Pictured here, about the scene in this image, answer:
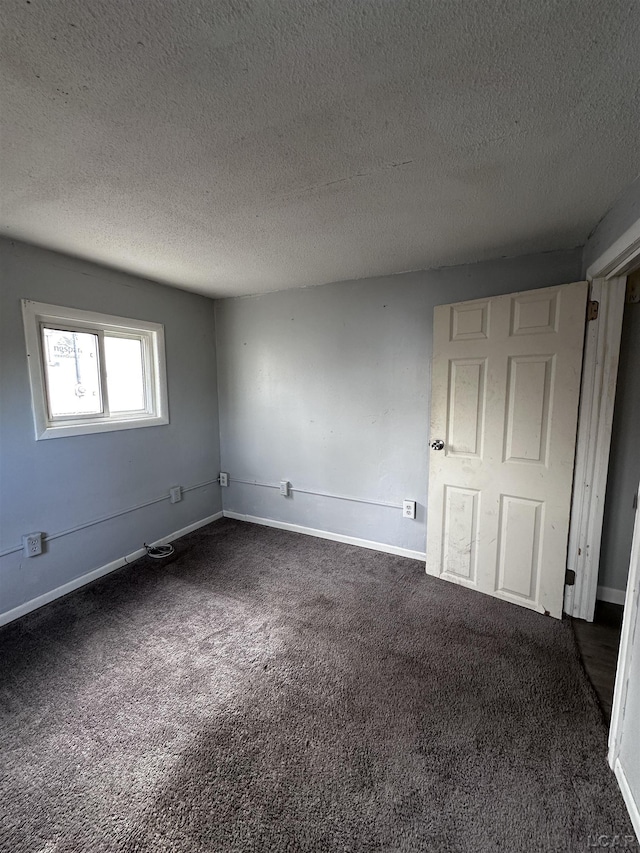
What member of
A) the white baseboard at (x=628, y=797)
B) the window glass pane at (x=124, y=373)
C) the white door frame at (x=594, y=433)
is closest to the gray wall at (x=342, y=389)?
the white door frame at (x=594, y=433)

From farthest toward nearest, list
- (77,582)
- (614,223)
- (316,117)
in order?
1. (77,582)
2. (614,223)
3. (316,117)

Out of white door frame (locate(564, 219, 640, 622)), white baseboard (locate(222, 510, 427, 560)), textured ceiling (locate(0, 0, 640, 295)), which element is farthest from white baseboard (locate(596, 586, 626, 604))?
textured ceiling (locate(0, 0, 640, 295))

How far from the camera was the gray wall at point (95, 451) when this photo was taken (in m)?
2.11

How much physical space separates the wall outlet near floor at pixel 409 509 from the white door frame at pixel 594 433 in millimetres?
1018

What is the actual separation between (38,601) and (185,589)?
2.89 feet

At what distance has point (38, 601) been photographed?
7.40 feet

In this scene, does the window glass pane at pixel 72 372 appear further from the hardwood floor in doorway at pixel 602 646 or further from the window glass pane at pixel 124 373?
the hardwood floor in doorway at pixel 602 646

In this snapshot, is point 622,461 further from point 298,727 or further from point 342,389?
point 298,727

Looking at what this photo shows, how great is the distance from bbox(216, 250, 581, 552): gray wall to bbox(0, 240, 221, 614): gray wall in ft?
1.01

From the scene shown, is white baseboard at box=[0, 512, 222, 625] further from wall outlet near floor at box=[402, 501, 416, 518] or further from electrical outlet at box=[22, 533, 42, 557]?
wall outlet near floor at box=[402, 501, 416, 518]

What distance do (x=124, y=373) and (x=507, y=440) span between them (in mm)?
2881

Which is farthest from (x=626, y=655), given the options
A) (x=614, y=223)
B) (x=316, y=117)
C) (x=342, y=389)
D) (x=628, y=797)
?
(x=342, y=389)

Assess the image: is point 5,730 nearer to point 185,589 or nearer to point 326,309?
point 185,589

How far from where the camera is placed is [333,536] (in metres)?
3.21
